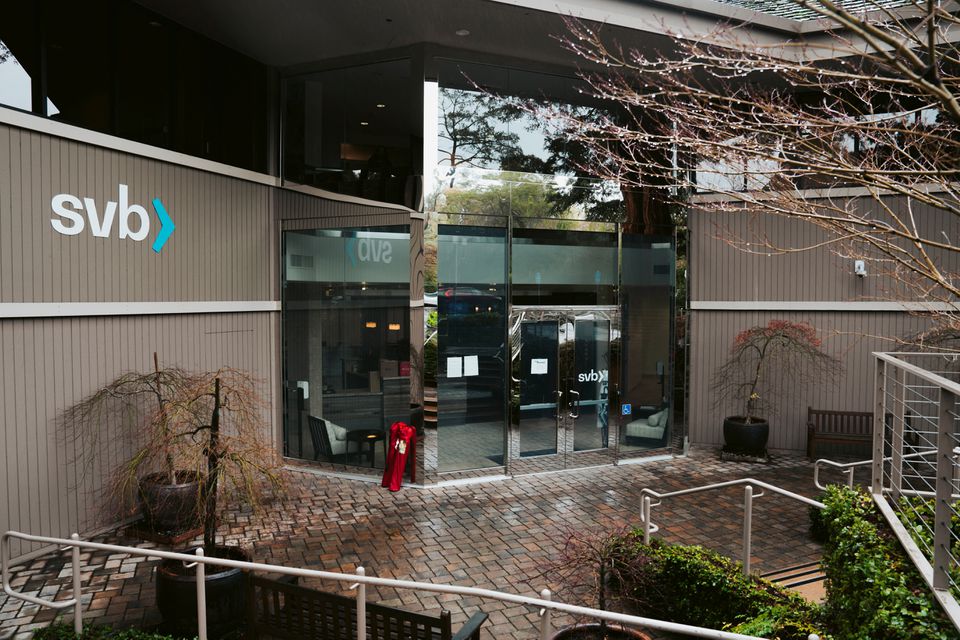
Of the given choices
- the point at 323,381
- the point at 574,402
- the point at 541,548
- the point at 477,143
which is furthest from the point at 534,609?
the point at 477,143

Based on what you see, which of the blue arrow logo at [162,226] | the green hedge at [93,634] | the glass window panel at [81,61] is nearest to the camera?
the green hedge at [93,634]

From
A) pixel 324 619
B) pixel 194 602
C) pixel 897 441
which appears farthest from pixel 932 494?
pixel 194 602

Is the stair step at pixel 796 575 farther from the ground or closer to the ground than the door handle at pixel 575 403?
closer to the ground

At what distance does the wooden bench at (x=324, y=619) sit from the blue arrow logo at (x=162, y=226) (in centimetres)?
555

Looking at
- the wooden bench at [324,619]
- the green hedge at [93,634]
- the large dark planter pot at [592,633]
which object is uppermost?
the wooden bench at [324,619]

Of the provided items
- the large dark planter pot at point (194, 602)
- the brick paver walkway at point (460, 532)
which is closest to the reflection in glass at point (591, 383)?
the brick paver walkway at point (460, 532)

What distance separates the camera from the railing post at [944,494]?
3385mm

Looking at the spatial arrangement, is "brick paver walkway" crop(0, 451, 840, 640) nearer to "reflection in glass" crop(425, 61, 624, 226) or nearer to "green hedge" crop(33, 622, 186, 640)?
"green hedge" crop(33, 622, 186, 640)

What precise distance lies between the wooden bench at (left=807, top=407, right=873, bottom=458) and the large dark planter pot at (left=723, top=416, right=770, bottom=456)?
80 cm

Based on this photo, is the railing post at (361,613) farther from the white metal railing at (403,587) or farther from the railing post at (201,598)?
the railing post at (201,598)

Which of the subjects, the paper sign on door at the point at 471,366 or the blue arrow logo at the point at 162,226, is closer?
the blue arrow logo at the point at 162,226

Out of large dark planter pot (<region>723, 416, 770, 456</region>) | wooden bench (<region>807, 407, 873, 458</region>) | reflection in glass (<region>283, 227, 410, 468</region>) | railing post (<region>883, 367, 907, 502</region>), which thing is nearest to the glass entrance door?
reflection in glass (<region>283, 227, 410, 468</region>)

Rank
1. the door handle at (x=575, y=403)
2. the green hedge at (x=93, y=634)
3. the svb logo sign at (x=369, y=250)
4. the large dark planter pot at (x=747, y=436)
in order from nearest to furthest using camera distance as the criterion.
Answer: the green hedge at (x=93, y=634)
the svb logo sign at (x=369, y=250)
the door handle at (x=575, y=403)
the large dark planter pot at (x=747, y=436)

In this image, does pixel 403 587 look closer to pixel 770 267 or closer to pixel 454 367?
pixel 454 367
